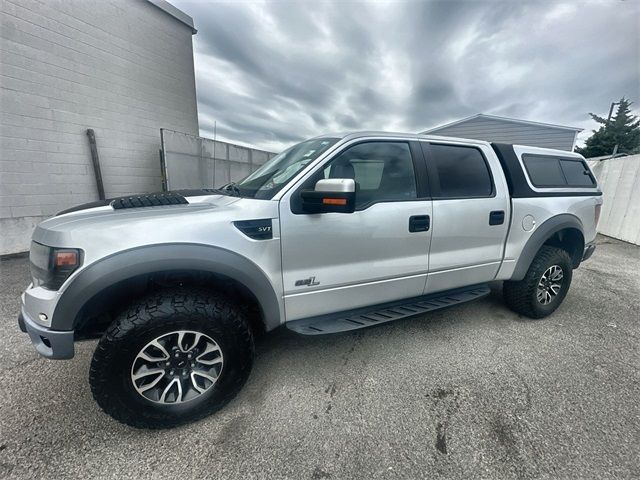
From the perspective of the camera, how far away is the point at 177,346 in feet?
5.62

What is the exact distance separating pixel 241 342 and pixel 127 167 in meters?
5.99

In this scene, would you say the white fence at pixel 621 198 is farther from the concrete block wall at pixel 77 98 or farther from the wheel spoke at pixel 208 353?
the concrete block wall at pixel 77 98

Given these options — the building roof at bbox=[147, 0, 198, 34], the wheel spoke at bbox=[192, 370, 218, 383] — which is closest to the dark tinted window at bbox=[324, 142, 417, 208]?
the wheel spoke at bbox=[192, 370, 218, 383]

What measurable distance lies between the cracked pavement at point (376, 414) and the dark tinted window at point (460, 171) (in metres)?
1.41

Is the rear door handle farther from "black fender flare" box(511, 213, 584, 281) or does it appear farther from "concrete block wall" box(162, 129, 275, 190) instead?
"concrete block wall" box(162, 129, 275, 190)

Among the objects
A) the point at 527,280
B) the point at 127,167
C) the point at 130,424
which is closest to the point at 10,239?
the point at 127,167

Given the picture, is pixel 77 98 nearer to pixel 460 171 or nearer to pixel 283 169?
pixel 283 169

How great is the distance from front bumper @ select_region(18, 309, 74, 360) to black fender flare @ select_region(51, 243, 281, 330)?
0.13 feet

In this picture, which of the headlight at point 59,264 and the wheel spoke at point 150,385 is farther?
the wheel spoke at point 150,385

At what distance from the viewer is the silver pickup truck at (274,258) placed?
155 cm

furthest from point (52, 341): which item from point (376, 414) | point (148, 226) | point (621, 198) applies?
point (621, 198)

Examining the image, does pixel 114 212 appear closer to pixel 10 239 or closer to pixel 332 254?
pixel 332 254

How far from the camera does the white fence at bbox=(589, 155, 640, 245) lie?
22.3ft

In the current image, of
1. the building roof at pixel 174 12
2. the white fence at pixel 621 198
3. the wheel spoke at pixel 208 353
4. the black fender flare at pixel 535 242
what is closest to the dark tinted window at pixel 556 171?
the black fender flare at pixel 535 242
